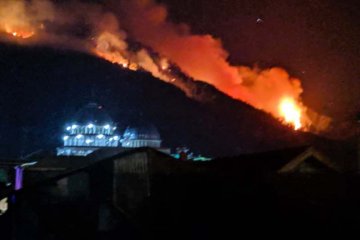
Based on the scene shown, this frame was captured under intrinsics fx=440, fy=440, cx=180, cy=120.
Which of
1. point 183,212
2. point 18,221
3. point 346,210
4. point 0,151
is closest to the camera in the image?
point 346,210

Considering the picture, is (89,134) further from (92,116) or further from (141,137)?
(141,137)

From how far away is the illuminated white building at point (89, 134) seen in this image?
216 ft

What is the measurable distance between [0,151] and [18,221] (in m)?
48.3

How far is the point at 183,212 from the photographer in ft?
38.7

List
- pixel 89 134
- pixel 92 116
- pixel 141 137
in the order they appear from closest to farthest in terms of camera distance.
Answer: pixel 141 137 < pixel 89 134 < pixel 92 116

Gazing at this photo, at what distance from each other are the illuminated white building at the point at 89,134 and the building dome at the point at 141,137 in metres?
4.37

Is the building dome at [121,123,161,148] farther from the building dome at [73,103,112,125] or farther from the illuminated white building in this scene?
the building dome at [73,103,112,125]

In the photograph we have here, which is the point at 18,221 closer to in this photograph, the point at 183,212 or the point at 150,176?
the point at 150,176

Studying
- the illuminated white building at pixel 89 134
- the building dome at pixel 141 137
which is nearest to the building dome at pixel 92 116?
the illuminated white building at pixel 89 134

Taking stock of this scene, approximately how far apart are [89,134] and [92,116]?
9.46ft

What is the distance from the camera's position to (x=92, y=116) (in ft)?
220

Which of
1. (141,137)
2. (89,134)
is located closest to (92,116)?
(89,134)

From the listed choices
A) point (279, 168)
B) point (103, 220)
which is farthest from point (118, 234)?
point (279, 168)

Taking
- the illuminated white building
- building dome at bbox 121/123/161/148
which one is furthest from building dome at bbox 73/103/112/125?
building dome at bbox 121/123/161/148
